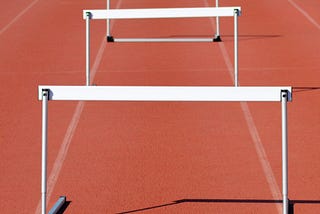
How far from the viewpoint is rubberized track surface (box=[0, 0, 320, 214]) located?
19.0ft

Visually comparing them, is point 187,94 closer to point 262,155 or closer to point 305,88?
point 262,155

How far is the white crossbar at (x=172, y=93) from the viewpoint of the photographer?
4.87 meters

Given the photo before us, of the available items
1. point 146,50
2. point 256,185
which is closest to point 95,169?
point 256,185

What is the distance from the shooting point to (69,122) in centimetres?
786

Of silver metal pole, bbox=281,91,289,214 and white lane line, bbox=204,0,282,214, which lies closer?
silver metal pole, bbox=281,91,289,214

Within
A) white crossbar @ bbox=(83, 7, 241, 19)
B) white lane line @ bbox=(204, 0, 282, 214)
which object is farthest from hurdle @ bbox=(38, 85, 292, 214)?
white crossbar @ bbox=(83, 7, 241, 19)

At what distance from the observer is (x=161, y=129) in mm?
7625

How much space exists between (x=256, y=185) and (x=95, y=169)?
1273 millimetres

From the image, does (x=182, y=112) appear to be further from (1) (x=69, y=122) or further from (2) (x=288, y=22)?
(2) (x=288, y=22)

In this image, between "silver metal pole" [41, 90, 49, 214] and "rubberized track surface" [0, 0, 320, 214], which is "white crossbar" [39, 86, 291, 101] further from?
"rubberized track surface" [0, 0, 320, 214]

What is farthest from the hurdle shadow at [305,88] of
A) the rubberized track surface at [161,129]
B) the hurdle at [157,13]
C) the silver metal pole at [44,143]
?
the silver metal pole at [44,143]

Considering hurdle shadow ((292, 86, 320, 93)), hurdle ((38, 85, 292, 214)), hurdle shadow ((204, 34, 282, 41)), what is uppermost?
hurdle shadow ((204, 34, 282, 41))

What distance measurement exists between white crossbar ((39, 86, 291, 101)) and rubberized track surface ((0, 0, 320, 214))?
898mm

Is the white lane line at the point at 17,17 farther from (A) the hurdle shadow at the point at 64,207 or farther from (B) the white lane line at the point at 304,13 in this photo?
(A) the hurdle shadow at the point at 64,207
